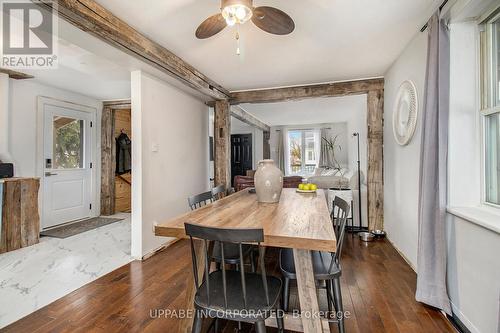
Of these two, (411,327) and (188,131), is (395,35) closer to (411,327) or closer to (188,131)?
(411,327)

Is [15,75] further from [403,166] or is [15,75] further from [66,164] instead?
[403,166]

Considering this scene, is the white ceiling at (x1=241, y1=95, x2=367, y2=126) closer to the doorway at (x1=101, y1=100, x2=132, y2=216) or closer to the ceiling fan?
the doorway at (x1=101, y1=100, x2=132, y2=216)

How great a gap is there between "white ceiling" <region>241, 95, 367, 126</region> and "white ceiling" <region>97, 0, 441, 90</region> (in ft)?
5.72

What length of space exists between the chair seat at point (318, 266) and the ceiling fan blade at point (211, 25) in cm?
165

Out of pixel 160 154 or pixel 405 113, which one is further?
pixel 160 154

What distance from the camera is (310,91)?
12.7ft

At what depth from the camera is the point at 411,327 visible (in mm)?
1654

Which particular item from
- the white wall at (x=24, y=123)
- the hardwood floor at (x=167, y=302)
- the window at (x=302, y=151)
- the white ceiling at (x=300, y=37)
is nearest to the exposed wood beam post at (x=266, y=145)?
the window at (x=302, y=151)

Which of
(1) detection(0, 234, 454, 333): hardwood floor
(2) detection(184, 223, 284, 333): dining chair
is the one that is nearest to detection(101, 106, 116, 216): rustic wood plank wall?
(1) detection(0, 234, 454, 333): hardwood floor

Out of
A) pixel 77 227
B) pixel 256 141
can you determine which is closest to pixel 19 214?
pixel 77 227

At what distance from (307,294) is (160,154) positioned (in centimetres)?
254

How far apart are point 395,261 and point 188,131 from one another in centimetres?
323

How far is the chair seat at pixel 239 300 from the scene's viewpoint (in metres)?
1.14

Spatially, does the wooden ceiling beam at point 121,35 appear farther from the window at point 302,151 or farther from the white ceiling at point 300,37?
the window at point 302,151
